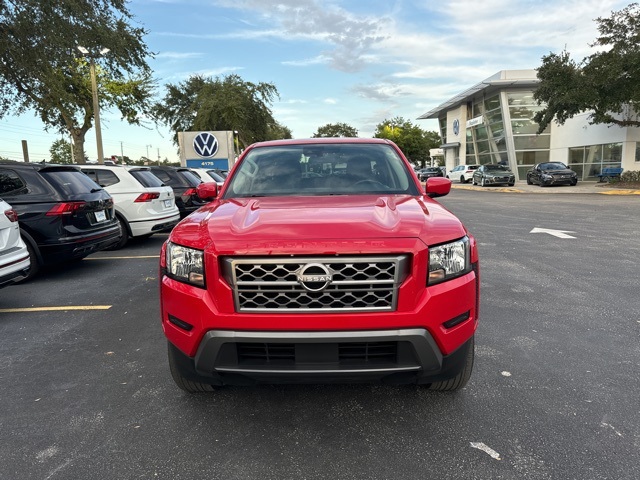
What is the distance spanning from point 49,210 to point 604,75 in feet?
82.5

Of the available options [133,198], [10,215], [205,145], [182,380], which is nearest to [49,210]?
[10,215]

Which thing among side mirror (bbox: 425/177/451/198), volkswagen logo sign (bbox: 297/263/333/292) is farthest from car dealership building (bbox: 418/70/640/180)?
volkswagen logo sign (bbox: 297/263/333/292)

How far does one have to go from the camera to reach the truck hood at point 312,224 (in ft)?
7.82

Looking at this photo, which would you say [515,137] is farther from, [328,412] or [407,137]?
[328,412]

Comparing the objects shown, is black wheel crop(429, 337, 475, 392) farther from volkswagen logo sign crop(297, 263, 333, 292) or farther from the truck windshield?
the truck windshield

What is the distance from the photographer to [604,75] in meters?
22.2

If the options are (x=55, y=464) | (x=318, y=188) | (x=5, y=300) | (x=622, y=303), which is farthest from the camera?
(x=5, y=300)

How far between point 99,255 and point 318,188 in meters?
6.24

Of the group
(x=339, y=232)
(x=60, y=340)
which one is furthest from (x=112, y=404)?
(x=339, y=232)

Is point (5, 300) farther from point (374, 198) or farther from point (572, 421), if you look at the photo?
point (572, 421)

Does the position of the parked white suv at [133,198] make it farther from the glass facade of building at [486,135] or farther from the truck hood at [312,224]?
the glass facade of building at [486,135]

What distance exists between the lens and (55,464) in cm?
239

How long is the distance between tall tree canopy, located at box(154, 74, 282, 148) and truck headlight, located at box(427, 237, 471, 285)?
32.9 m

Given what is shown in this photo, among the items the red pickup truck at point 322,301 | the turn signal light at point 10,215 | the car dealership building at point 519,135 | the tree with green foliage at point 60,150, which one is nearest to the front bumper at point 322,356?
the red pickup truck at point 322,301
